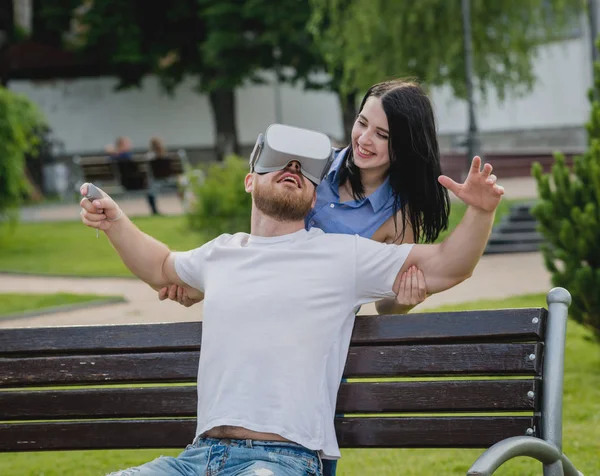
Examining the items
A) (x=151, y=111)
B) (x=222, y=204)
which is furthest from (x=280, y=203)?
(x=151, y=111)

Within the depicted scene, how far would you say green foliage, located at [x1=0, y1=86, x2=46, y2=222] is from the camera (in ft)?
56.3

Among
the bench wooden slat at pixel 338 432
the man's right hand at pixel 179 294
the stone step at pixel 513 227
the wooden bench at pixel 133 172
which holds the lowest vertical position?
the wooden bench at pixel 133 172

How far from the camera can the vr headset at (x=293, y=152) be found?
144 inches

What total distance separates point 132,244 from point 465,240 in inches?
39.8

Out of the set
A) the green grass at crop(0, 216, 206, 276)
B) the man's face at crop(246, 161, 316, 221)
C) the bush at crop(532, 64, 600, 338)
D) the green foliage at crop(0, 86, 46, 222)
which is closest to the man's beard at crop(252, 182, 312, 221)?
Answer: the man's face at crop(246, 161, 316, 221)

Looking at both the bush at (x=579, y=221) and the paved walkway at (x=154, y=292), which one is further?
the paved walkway at (x=154, y=292)

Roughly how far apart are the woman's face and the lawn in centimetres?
1078

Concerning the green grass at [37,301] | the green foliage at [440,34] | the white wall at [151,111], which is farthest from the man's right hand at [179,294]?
the white wall at [151,111]

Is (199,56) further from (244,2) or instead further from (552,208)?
(552,208)

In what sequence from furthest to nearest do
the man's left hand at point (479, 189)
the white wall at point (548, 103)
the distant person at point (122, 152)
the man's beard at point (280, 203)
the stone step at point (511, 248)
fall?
the white wall at point (548, 103), the distant person at point (122, 152), the stone step at point (511, 248), the man's beard at point (280, 203), the man's left hand at point (479, 189)

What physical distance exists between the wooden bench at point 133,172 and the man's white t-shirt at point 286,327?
796 inches

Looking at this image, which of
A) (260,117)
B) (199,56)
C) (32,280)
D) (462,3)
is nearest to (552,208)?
(32,280)

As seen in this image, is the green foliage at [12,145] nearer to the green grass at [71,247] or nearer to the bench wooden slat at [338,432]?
the green grass at [71,247]

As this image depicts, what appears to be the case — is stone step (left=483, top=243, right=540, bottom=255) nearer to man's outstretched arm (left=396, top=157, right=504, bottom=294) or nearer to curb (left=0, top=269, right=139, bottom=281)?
curb (left=0, top=269, right=139, bottom=281)
